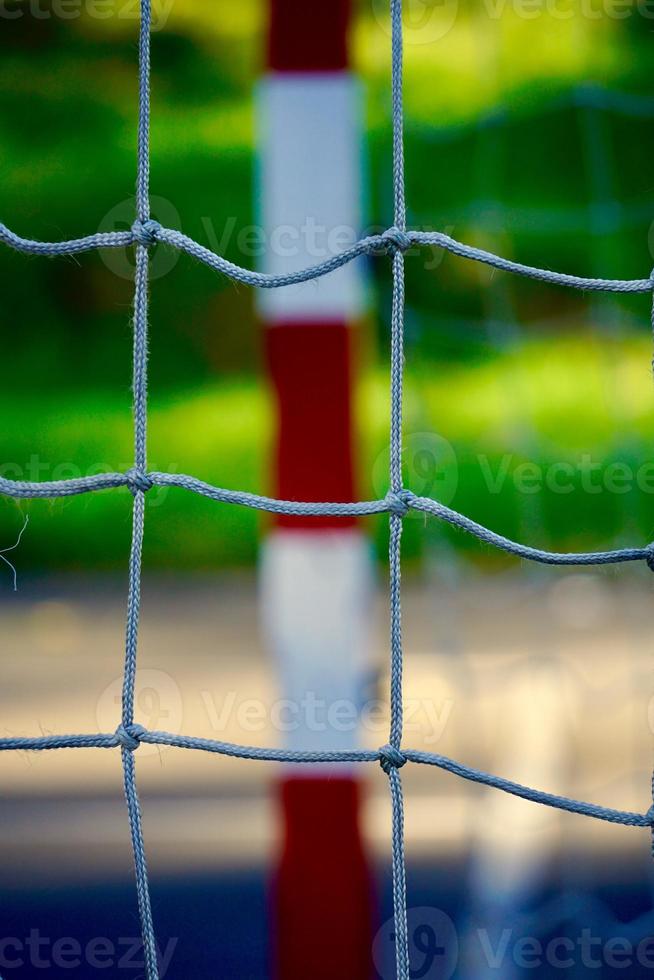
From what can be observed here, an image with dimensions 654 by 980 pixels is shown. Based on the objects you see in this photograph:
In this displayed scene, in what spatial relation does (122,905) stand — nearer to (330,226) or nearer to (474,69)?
(330,226)

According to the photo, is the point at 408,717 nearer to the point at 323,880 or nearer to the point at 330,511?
the point at 323,880

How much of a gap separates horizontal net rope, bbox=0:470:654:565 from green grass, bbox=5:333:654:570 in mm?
1004

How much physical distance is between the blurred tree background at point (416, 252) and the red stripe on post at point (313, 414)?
0.60 meters

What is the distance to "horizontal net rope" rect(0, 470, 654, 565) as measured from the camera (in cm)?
52

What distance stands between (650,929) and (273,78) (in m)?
1.18

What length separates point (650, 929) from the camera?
1.37 m

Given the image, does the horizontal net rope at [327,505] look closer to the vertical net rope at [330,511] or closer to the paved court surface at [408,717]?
the vertical net rope at [330,511]

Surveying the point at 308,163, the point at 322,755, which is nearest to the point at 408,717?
the point at 308,163

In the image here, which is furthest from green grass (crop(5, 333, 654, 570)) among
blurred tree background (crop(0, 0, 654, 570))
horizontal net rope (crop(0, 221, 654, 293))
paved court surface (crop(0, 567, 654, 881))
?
horizontal net rope (crop(0, 221, 654, 293))

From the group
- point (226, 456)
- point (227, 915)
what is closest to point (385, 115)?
point (226, 456)

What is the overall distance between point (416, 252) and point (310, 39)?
25.2 inches

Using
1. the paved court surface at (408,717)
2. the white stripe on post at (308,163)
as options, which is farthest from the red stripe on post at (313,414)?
the paved court surface at (408,717)

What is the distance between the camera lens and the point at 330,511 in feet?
1.76

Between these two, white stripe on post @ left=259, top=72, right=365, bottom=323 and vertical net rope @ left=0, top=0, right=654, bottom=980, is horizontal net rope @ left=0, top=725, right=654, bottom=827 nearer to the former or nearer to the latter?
vertical net rope @ left=0, top=0, right=654, bottom=980
